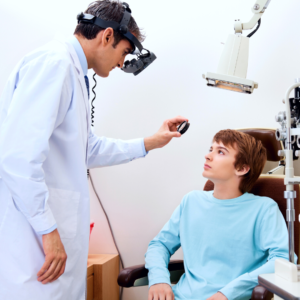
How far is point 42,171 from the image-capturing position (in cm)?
90

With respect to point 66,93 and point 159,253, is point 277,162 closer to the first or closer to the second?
point 159,253

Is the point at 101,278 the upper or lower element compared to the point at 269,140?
lower

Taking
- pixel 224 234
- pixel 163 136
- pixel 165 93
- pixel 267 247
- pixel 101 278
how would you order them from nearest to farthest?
1. pixel 267 247
2. pixel 224 234
3. pixel 163 136
4. pixel 101 278
5. pixel 165 93

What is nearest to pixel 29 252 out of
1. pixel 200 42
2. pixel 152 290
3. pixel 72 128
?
pixel 72 128

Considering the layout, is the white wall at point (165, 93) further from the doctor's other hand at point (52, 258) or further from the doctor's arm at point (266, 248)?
the doctor's other hand at point (52, 258)

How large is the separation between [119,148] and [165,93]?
0.68 meters

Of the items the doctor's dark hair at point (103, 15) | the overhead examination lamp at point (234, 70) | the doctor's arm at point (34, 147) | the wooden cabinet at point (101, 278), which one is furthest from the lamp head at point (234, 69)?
the wooden cabinet at point (101, 278)

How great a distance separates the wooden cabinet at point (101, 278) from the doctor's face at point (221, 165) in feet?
2.65

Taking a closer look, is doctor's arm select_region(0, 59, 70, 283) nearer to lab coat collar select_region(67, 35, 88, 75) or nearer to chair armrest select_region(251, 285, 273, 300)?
lab coat collar select_region(67, 35, 88, 75)

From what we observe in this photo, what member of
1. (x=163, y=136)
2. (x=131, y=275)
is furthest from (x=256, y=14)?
(x=131, y=275)

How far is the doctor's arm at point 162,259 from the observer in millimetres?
1221

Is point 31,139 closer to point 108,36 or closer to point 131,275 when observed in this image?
point 108,36

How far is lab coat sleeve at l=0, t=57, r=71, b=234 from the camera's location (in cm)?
87

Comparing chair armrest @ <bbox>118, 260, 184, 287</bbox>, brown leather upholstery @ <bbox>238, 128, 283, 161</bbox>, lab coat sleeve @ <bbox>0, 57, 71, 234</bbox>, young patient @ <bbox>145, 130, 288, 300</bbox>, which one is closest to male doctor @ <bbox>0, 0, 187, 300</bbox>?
lab coat sleeve @ <bbox>0, 57, 71, 234</bbox>
